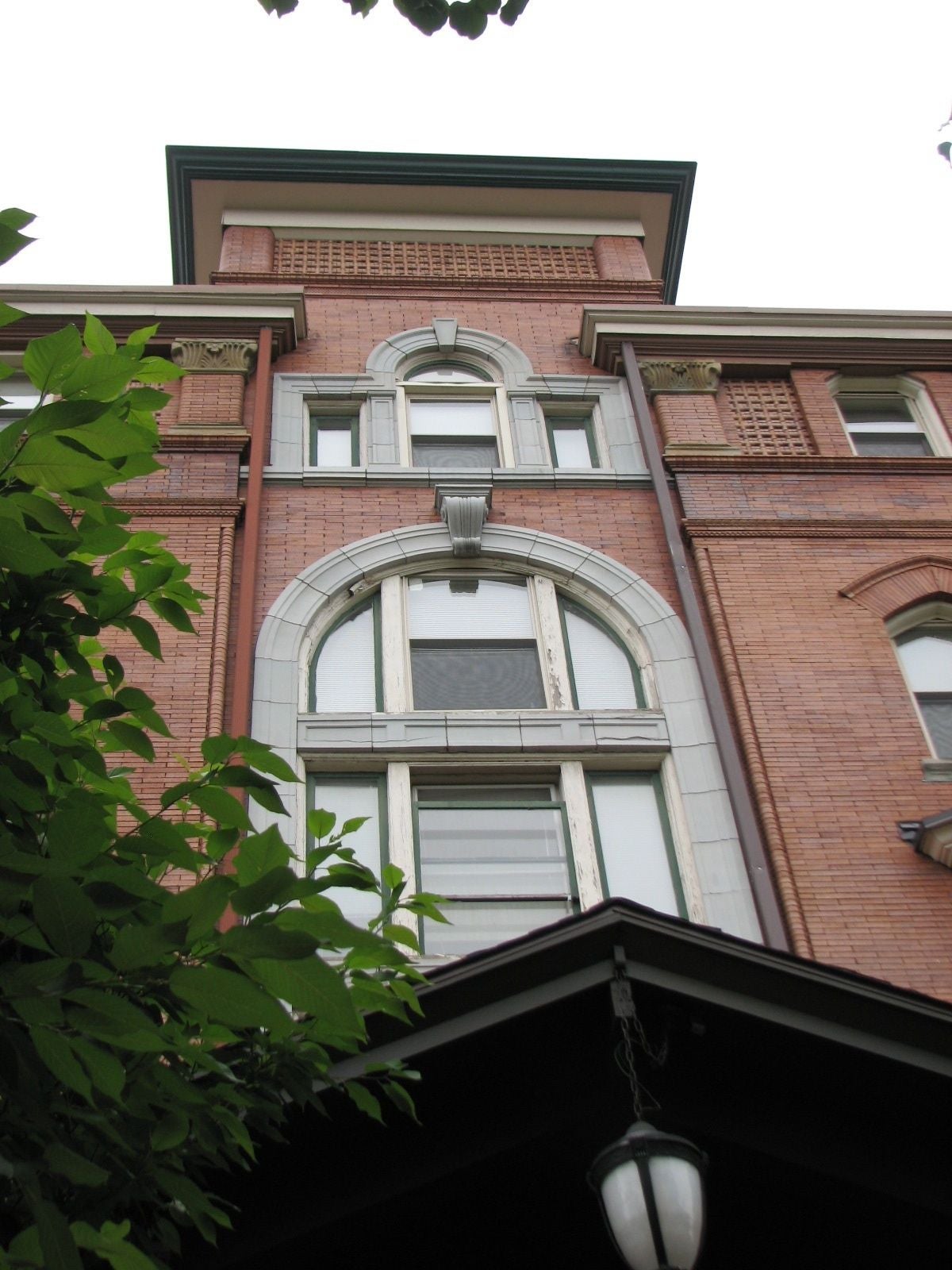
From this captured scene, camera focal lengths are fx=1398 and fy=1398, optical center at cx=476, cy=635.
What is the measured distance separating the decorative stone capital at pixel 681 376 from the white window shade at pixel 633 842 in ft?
19.6

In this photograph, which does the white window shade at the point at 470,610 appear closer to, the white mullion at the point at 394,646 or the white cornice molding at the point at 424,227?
the white mullion at the point at 394,646

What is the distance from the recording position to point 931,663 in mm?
13367

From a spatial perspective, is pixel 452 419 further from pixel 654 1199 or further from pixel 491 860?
pixel 654 1199

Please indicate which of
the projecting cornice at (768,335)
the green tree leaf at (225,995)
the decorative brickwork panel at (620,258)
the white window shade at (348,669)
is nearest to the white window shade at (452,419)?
the projecting cornice at (768,335)

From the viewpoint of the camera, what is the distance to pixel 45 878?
379 centimetres

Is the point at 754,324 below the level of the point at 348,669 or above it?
above

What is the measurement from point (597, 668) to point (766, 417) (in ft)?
16.0

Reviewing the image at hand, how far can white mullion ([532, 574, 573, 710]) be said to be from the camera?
1268cm

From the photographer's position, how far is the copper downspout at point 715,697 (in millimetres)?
10602

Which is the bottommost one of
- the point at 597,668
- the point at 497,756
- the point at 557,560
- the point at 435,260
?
the point at 497,756

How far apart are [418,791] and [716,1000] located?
15.7 feet

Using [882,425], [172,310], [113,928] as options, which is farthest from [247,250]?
[113,928]

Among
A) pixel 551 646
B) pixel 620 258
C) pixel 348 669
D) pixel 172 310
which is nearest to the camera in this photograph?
pixel 348 669

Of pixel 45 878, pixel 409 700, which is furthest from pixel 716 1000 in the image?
pixel 409 700
